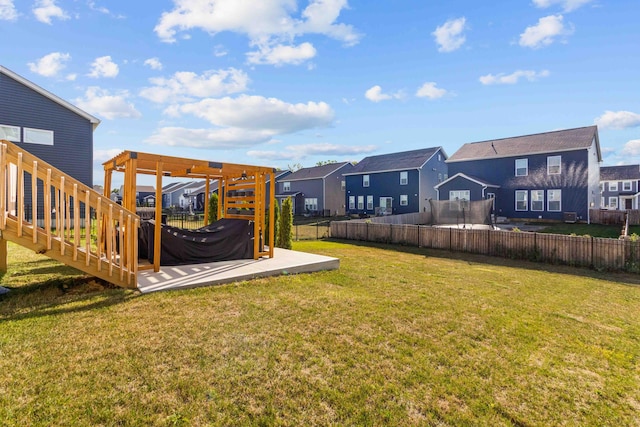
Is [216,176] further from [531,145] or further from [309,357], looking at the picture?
[531,145]

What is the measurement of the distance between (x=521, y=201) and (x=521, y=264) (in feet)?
50.7

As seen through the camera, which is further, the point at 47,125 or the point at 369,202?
the point at 369,202

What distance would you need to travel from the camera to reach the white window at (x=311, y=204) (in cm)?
3428

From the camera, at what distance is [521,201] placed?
2242 centimetres

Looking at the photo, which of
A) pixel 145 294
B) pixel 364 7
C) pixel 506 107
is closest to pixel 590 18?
pixel 506 107

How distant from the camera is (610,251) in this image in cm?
877

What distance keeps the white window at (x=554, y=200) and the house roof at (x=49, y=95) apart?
27207 mm

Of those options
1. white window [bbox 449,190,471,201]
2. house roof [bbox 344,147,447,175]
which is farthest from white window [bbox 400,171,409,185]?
white window [bbox 449,190,471,201]

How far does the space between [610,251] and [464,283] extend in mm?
5414

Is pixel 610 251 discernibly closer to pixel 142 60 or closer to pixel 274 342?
pixel 274 342

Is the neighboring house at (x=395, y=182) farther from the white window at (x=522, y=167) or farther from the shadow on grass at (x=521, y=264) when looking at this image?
the shadow on grass at (x=521, y=264)

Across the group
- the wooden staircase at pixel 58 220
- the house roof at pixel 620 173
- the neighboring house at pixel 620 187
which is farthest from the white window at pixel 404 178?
the house roof at pixel 620 173

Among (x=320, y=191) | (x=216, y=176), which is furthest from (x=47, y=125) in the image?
(x=320, y=191)

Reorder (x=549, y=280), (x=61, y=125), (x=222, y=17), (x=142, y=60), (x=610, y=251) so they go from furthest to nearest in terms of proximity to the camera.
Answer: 1. (x=61, y=125)
2. (x=142, y=60)
3. (x=610, y=251)
4. (x=222, y=17)
5. (x=549, y=280)
